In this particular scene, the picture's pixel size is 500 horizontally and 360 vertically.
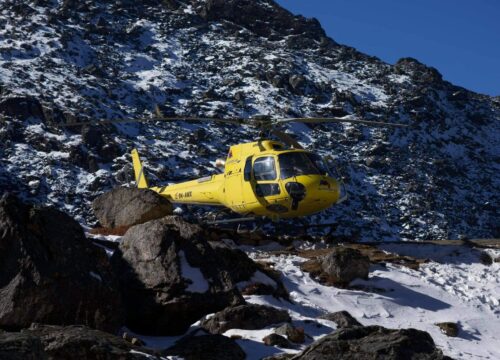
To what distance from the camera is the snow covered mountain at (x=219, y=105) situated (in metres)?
50.7

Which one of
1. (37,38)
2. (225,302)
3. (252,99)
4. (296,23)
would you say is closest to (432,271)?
(225,302)

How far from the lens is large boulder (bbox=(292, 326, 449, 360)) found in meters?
7.10

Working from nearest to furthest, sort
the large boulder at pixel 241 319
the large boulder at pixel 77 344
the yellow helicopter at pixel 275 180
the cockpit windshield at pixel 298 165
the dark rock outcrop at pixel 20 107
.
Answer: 1. the large boulder at pixel 77 344
2. the large boulder at pixel 241 319
3. the yellow helicopter at pixel 275 180
4. the cockpit windshield at pixel 298 165
5. the dark rock outcrop at pixel 20 107

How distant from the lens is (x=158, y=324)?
9.48 metres

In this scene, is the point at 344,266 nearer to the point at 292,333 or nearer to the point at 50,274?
the point at 292,333

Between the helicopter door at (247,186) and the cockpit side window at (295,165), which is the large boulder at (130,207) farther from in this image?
the cockpit side window at (295,165)

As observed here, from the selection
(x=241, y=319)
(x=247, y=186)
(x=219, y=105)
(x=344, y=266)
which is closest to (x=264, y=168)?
(x=247, y=186)

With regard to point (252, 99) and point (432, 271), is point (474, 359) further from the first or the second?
point (252, 99)

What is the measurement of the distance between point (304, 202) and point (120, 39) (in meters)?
61.8

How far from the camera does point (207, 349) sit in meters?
8.38

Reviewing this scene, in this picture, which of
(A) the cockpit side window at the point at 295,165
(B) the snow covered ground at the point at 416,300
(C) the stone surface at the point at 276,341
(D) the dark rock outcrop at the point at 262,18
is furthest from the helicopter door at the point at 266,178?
(D) the dark rock outcrop at the point at 262,18

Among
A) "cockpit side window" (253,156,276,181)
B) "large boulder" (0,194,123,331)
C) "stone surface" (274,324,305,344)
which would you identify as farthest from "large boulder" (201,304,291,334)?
"cockpit side window" (253,156,276,181)

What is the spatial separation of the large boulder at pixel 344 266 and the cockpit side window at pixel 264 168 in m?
3.41

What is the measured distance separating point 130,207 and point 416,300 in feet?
25.7
